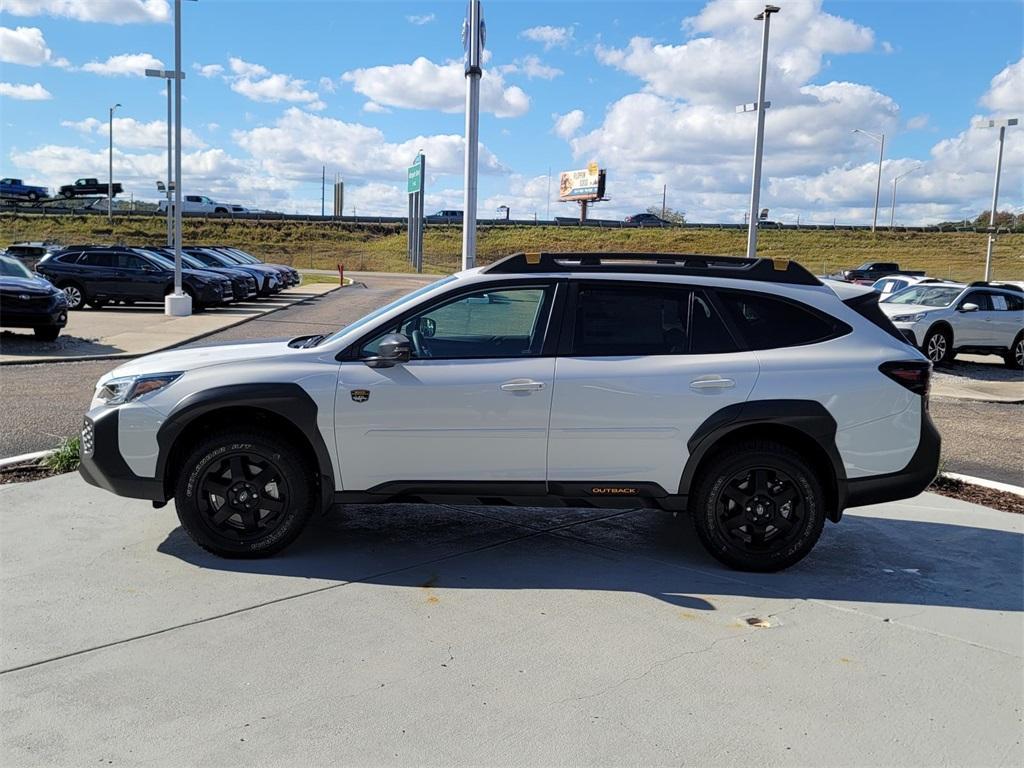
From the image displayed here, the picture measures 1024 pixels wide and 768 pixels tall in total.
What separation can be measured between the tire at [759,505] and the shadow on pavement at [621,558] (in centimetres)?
16

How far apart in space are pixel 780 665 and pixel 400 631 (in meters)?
1.73

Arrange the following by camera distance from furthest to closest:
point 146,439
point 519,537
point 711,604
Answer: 1. point 519,537
2. point 146,439
3. point 711,604

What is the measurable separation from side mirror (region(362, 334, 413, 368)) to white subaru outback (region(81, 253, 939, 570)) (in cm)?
1

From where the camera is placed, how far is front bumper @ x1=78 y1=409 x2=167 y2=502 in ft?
16.5

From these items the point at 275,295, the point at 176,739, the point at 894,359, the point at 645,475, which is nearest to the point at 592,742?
the point at 176,739

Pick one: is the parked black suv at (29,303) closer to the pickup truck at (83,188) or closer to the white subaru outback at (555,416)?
the white subaru outback at (555,416)

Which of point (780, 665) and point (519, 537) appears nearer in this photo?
point (780, 665)

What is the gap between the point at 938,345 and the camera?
16.6m

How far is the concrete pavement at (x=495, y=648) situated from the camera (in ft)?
10.8

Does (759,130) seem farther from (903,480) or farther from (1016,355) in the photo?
(903,480)

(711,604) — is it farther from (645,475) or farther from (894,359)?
(894,359)

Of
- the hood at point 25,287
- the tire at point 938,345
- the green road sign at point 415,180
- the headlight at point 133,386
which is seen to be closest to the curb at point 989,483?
the headlight at point 133,386

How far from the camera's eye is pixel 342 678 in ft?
12.2

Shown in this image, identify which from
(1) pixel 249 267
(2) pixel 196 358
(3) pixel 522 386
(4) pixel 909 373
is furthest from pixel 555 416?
(1) pixel 249 267
